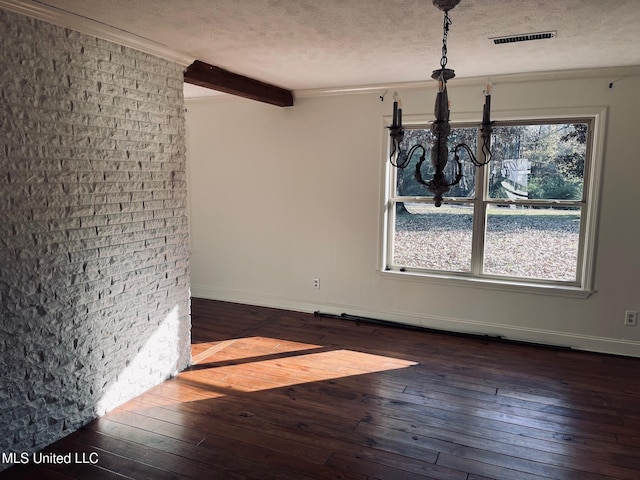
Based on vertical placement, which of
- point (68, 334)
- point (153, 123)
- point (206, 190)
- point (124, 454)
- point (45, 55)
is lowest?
point (124, 454)

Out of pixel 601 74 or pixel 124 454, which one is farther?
pixel 601 74

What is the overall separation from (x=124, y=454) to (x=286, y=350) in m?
1.67

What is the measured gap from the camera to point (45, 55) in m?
2.46

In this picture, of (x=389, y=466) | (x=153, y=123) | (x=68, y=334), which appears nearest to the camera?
(x=389, y=466)

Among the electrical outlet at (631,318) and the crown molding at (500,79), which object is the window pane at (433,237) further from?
the electrical outlet at (631,318)

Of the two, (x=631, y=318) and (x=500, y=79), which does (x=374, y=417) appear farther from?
(x=500, y=79)

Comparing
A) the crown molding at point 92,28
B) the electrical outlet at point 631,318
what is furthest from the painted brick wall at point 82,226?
the electrical outlet at point 631,318

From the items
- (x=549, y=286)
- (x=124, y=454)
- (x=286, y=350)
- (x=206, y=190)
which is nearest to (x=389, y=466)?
(x=124, y=454)

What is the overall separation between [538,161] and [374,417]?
8.84 ft

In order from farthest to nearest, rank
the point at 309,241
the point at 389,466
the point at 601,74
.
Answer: the point at 309,241
the point at 601,74
the point at 389,466

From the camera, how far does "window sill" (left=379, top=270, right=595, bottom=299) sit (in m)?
3.99

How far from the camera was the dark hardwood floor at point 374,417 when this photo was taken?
240 cm

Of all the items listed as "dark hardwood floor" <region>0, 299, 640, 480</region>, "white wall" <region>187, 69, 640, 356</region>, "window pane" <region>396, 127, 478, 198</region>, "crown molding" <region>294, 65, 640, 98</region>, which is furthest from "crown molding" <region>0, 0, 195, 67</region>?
"dark hardwood floor" <region>0, 299, 640, 480</region>

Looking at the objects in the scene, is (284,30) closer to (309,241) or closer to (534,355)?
(309,241)
